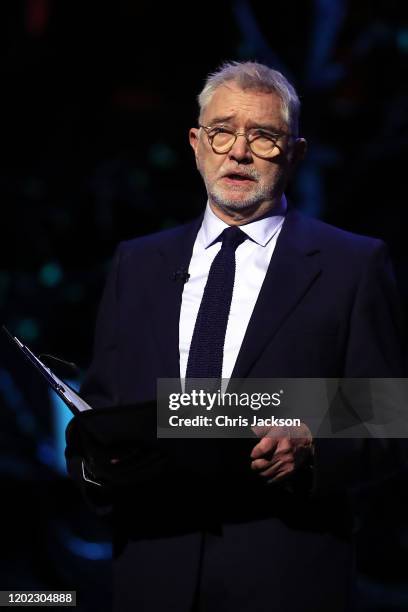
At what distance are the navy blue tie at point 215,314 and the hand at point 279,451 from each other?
19cm

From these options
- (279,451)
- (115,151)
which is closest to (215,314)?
(279,451)

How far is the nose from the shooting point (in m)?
1.91

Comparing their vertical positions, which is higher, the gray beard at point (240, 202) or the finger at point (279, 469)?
the gray beard at point (240, 202)

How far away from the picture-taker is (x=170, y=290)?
1.94 m

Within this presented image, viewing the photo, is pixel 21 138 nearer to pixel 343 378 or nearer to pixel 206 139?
pixel 206 139

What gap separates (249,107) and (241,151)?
0.32 ft

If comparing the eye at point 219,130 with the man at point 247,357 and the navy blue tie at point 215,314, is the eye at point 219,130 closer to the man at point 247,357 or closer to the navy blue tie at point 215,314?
the man at point 247,357

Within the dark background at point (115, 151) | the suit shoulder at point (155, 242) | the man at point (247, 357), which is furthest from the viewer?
the dark background at point (115, 151)

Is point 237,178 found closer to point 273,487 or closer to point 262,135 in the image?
point 262,135

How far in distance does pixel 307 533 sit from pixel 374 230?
2.21 m

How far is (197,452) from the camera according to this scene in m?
1.68

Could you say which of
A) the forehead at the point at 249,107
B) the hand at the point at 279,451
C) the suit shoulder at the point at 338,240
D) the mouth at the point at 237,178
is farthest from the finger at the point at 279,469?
the forehead at the point at 249,107

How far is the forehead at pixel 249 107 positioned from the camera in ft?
6.32

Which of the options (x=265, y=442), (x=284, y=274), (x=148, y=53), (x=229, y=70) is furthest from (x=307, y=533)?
A: (x=148, y=53)
